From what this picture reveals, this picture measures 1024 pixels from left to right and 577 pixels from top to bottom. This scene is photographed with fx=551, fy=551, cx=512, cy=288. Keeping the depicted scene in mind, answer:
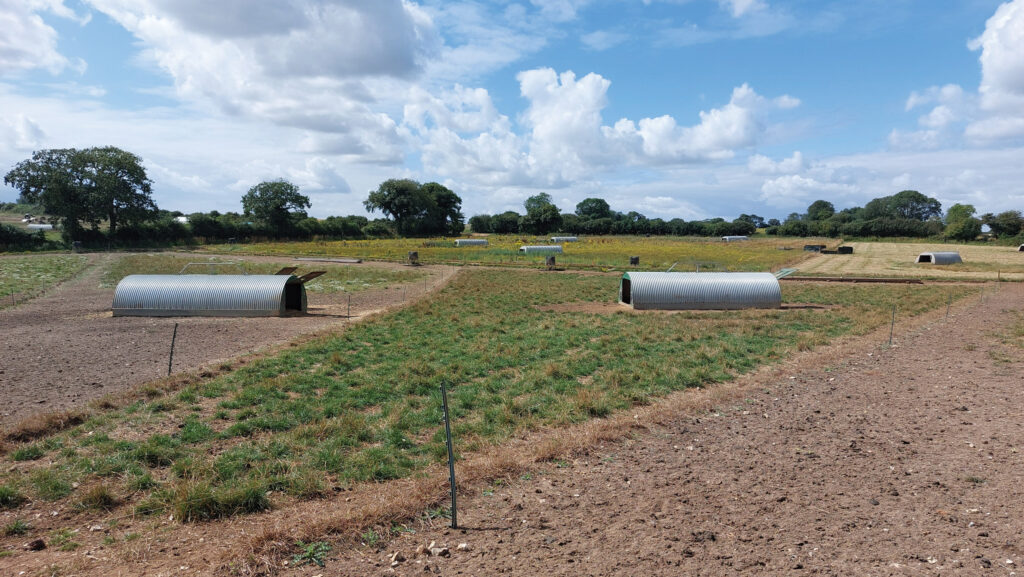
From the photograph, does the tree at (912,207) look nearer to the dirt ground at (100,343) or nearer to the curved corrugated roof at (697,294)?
the curved corrugated roof at (697,294)

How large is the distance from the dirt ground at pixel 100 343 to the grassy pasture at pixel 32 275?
3.96 meters

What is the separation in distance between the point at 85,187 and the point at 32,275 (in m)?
48.7

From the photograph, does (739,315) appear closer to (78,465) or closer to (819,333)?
(819,333)

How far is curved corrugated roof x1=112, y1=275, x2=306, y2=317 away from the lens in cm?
2275

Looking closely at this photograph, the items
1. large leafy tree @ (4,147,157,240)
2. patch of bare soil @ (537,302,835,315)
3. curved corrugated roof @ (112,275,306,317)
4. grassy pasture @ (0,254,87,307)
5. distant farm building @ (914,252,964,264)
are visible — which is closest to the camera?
curved corrugated roof @ (112,275,306,317)

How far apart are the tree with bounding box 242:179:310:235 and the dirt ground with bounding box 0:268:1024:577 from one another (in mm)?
98756

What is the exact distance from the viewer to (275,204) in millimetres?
96562

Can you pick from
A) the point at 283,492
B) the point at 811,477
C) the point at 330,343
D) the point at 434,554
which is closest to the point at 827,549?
the point at 811,477

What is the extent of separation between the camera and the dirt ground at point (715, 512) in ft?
18.0

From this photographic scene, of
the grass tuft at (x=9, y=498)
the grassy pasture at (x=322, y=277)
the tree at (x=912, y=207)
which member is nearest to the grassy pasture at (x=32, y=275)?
the grassy pasture at (x=322, y=277)

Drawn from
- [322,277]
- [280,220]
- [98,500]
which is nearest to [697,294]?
[98,500]

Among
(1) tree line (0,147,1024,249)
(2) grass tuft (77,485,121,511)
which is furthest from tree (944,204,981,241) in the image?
(2) grass tuft (77,485,121,511)

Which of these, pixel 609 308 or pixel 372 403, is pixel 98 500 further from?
pixel 609 308

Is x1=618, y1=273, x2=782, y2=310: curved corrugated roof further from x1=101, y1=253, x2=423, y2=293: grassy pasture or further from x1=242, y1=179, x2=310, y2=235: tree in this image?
x1=242, y1=179, x2=310, y2=235: tree
